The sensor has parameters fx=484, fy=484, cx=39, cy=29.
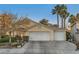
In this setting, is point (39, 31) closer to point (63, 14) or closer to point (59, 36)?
point (59, 36)

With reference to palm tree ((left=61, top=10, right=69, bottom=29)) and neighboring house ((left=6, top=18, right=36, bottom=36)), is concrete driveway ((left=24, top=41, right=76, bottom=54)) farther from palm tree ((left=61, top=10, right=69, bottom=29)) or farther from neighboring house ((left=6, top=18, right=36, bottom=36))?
palm tree ((left=61, top=10, right=69, bottom=29))

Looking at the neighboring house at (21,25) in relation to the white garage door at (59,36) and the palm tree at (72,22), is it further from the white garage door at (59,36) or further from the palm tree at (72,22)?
the palm tree at (72,22)

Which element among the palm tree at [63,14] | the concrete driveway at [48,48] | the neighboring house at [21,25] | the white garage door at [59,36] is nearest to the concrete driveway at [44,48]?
the concrete driveway at [48,48]

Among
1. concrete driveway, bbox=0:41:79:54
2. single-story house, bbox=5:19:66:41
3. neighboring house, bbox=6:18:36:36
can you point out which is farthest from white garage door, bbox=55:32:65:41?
neighboring house, bbox=6:18:36:36

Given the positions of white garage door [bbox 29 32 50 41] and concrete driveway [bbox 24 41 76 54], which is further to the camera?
white garage door [bbox 29 32 50 41]

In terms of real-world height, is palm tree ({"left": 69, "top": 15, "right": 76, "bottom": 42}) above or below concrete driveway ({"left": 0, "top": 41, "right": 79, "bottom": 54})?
above

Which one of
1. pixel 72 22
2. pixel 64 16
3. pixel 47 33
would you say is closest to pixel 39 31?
pixel 47 33

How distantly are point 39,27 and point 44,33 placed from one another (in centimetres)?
31

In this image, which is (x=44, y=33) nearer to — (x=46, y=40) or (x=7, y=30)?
(x=46, y=40)

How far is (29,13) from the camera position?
18.3 m

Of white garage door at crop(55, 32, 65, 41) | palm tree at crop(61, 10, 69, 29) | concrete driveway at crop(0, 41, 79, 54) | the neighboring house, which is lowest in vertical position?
concrete driveway at crop(0, 41, 79, 54)

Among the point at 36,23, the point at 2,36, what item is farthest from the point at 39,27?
the point at 2,36

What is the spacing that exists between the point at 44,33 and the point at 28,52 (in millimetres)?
951
